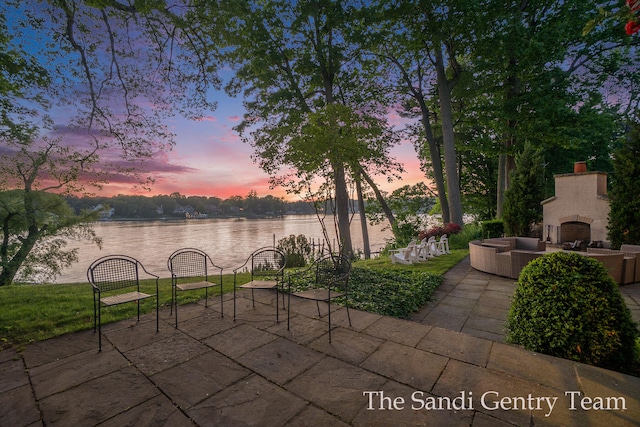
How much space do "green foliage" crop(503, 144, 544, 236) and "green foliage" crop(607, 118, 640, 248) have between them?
3800 mm

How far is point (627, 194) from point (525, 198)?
421 centimetres

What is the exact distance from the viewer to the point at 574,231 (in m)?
10.4

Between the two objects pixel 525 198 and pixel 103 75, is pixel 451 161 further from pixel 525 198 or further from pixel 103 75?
pixel 103 75

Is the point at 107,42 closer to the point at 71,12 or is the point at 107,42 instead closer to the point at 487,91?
the point at 71,12

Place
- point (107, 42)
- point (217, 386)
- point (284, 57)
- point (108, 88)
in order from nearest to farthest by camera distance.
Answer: point (217, 386) < point (107, 42) < point (108, 88) < point (284, 57)

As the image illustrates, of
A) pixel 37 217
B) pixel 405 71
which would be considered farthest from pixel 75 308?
pixel 405 71

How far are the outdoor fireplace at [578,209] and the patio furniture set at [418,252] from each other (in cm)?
459

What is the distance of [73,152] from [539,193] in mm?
19068

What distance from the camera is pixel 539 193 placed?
12086 millimetres

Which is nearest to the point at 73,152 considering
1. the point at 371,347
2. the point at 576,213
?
the point at 371,347

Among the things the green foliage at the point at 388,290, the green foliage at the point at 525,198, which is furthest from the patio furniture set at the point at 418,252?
the green foliage at the point at 525,198

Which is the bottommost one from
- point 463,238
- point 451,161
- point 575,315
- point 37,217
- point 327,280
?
point 463,238

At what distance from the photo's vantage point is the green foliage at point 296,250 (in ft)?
32.4

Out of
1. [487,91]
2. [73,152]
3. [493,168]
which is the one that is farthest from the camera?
[493,168]
